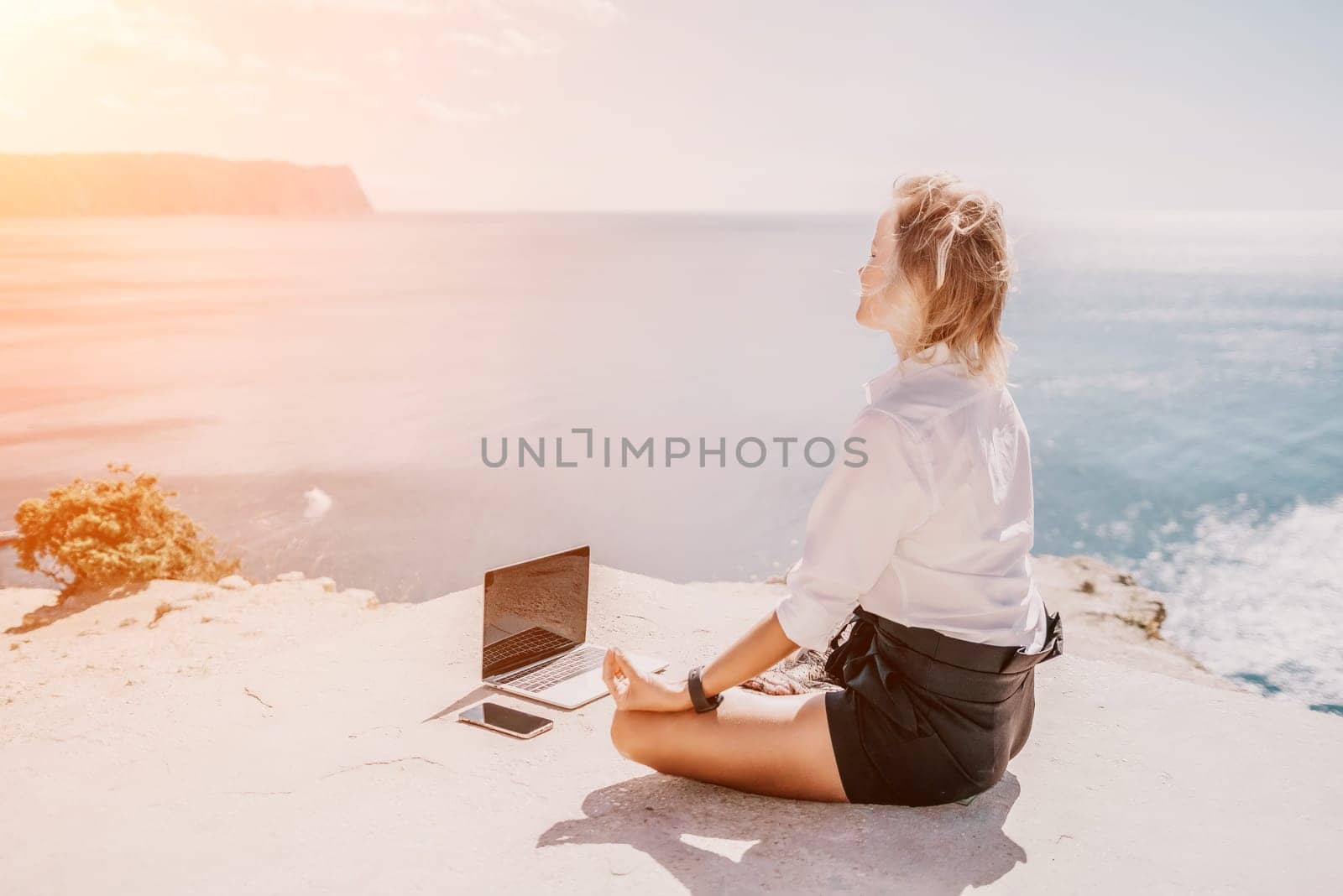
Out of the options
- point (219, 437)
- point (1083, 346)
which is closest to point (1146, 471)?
point (1083, 346)

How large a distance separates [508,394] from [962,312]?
31.6 meters

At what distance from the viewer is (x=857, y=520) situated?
1.74 metres

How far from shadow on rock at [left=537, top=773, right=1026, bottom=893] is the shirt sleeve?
18.3 inches

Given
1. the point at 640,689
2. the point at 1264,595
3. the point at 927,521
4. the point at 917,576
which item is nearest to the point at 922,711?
the point at 917,576

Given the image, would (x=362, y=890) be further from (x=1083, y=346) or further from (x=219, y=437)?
(x=1083, y=346)

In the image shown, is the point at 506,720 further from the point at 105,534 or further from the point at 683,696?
the point at 105,534

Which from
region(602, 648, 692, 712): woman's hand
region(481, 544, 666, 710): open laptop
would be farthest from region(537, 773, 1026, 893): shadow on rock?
region(481, 544, 666, 710): open laptop

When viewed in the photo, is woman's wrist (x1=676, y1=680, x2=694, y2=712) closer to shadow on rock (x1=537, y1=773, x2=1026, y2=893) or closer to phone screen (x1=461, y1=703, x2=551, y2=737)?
shadow on rock (x1=537, y1=773, x2=1026, y2=893)

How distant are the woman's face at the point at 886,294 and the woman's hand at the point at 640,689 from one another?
818mm

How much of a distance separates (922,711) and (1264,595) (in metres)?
16.6

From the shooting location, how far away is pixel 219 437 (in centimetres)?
2217

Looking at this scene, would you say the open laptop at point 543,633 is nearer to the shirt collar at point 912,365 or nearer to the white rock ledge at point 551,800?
the white rock ledge at point 551,800

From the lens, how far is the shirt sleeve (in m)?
1.73

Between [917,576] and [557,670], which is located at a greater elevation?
[917,576]
